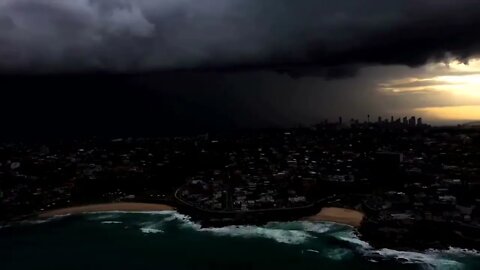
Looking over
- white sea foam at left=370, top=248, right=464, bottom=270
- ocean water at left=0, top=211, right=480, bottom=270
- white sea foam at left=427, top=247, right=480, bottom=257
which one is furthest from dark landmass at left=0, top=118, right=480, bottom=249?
ocean water at left=0, top=211, right=480, bottom=270

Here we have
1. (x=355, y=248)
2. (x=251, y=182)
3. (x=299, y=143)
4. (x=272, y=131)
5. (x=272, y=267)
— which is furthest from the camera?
(x=272, y=131)

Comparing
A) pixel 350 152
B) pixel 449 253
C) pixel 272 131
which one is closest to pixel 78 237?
pixel 449 253

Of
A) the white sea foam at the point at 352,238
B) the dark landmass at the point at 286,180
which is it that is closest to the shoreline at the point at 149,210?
the dark landmass at the point at 286,180

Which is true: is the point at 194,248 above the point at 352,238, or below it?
below

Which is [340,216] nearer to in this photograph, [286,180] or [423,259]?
[423,259]

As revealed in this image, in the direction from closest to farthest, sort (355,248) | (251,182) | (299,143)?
1. (355,248)
2. (251,182)
3. (299,143)

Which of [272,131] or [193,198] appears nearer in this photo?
[193,198]

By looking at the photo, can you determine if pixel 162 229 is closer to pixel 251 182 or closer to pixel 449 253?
pixel 251 182

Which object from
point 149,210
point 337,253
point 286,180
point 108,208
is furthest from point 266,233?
point 108,208
